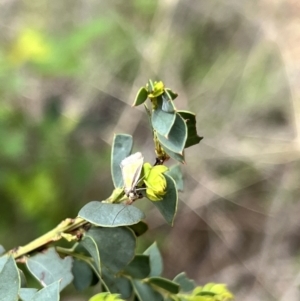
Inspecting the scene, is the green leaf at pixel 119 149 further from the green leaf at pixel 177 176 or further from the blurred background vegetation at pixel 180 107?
the blurred background vegetation at pixel 180 107

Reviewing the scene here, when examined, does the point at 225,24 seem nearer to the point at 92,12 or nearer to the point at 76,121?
the point at 92,12

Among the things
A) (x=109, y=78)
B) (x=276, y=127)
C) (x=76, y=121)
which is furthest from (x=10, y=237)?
(x=276, y=127)

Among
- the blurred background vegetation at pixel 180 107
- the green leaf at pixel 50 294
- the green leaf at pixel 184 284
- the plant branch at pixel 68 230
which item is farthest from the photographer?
the blurred background vegetation at pixel 180 107

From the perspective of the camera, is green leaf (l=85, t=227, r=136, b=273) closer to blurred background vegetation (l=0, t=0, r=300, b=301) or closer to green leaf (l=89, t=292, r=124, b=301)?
green leaf (l=89, t=292, r=124, b=301)

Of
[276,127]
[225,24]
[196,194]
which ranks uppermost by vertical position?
[225,24]

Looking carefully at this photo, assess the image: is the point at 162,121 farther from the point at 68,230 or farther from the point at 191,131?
the point at 68,230

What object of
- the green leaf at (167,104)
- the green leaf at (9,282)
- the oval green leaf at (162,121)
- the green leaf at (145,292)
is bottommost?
the green leaf at (145,292)

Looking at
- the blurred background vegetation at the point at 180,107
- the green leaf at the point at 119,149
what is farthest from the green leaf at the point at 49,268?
the blurred background vegetation at the point at 180,107
